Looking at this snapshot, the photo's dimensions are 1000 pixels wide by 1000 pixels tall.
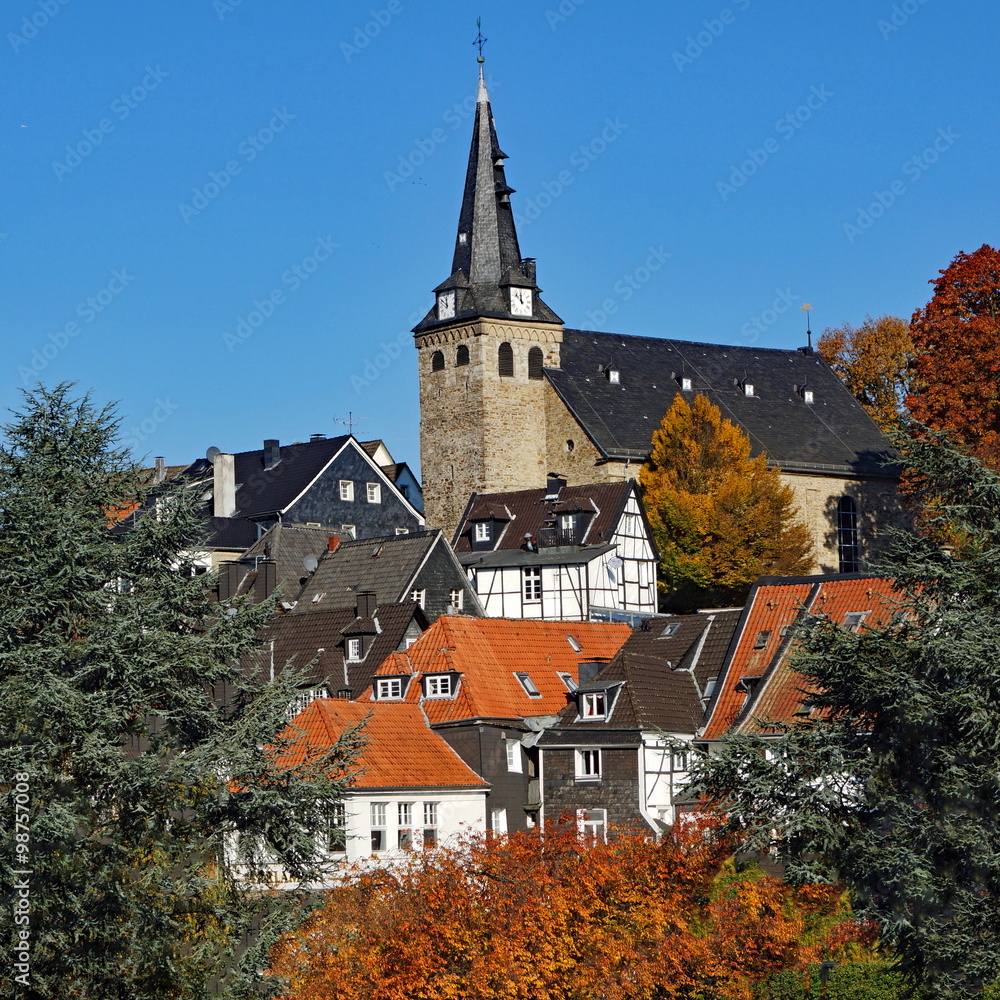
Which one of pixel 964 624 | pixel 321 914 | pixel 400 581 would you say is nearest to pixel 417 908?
pixel 321 914

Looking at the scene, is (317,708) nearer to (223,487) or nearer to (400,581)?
(400,581)

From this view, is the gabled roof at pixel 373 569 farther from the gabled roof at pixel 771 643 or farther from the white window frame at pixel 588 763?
the white window frame at pixel 588 763

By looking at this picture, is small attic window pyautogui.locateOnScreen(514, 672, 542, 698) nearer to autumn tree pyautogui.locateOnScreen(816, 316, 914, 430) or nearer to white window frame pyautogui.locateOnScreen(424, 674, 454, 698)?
white window frame pyautogui.locateOnScreen(424, 674, 454, 698)

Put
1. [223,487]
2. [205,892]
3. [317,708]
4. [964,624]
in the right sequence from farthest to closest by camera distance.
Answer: [223,487]
[317,708]
[205,892]
[964,624]

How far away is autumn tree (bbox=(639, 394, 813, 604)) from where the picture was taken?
5634 centimetres

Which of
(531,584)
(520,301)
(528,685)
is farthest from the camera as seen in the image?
(520,301)

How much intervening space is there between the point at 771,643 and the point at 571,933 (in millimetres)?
13218

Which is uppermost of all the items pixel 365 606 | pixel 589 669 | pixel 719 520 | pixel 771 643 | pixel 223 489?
pixel 223 489

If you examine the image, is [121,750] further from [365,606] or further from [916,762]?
[365,606]

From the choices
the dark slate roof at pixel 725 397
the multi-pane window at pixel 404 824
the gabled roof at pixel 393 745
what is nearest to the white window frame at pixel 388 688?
the gabled roof at pixel 393 745

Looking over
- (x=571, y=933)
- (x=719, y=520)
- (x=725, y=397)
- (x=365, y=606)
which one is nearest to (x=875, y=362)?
(x=725, y=397)

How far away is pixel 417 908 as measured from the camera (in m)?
26.8

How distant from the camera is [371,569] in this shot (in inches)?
1949

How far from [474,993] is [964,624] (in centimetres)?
960
